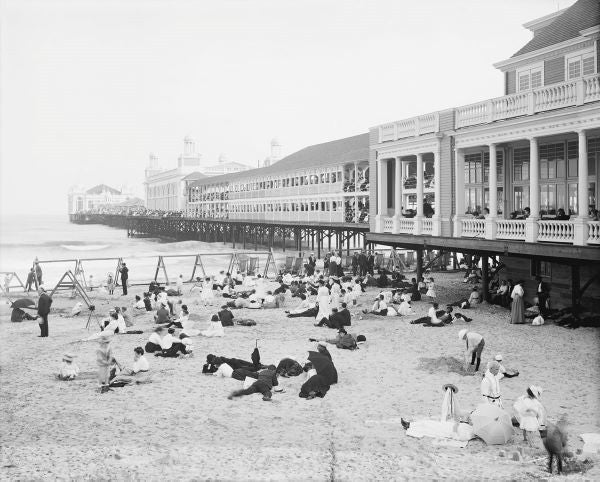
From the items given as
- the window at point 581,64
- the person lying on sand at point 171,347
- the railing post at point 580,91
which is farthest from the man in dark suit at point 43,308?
the window at point 581,64

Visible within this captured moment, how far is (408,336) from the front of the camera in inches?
678

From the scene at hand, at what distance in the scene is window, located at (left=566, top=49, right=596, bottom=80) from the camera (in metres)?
19.5

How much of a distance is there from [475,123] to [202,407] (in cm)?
1290

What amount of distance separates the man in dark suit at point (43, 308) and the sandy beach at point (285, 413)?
0.86 m

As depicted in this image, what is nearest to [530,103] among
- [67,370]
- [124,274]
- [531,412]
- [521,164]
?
[521,164]

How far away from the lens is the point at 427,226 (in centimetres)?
2247

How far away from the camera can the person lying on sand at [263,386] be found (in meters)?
11.8

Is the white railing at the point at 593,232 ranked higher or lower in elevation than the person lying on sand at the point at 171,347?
higher

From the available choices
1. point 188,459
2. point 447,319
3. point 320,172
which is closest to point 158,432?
point 188,459

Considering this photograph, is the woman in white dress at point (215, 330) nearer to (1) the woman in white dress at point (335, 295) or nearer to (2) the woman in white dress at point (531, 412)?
(1) the woman in white dress at point (335, 295)

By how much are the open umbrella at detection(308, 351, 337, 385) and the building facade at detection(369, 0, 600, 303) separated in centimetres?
686

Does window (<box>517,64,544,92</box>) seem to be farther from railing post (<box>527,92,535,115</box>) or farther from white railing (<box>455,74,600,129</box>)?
railing post (<box>527,92,535,115</box>)

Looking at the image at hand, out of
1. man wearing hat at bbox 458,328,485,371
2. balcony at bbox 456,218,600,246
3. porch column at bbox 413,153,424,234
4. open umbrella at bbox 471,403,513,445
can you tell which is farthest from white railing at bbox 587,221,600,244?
porch column at bbox 413,153,424,234

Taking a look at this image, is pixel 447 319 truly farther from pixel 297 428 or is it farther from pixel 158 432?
pixel 158 432
